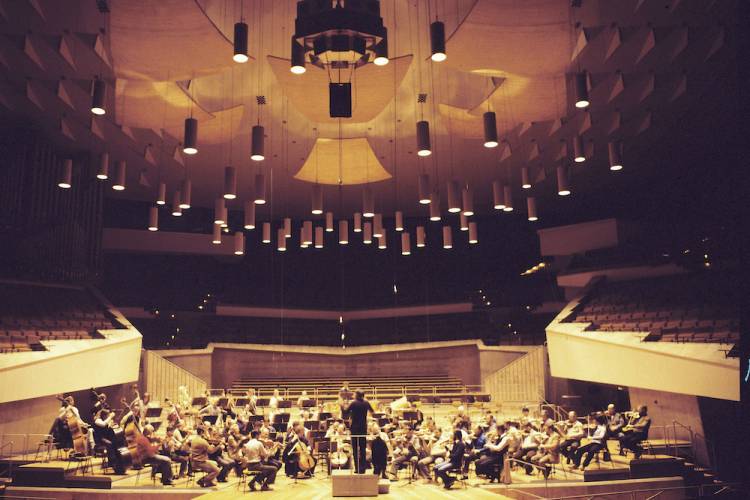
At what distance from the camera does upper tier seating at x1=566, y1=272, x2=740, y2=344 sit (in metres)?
13.2

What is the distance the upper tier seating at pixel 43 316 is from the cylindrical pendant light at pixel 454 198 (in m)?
9.46

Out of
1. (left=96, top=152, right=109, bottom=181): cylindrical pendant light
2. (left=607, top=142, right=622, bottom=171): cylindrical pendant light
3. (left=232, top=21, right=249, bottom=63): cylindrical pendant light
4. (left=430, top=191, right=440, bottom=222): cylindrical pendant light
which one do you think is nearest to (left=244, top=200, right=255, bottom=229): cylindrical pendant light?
(left=96, top=152, right=109, bottom=181): cylindrical pendant light

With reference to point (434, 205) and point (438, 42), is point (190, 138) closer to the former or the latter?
point (438, 42)

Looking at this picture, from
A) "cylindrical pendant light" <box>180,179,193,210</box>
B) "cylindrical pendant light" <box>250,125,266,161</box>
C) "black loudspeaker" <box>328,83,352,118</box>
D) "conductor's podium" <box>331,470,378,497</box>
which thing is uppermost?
"cylindrical pendant light" <box>180,179,193,210</box>

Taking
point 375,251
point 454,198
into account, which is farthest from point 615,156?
point 375,251

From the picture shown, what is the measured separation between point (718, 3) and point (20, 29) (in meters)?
11.4

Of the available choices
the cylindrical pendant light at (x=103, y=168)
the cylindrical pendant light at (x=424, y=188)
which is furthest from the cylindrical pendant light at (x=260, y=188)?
the cylindrical pendant light at (x=103, y=168)

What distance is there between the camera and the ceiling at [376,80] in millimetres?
9562

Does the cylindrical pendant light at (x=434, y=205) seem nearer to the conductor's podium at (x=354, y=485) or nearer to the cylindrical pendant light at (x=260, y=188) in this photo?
the cylindrical pendant light at (x=260, y=188)

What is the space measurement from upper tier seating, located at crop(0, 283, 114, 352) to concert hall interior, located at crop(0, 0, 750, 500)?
9cm

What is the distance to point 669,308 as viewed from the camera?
1554 cm

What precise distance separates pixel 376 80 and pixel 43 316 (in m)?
10.2

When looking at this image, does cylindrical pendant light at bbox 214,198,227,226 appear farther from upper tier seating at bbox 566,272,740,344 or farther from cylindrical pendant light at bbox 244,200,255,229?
upper tier seating at bbox 566,272,740,344

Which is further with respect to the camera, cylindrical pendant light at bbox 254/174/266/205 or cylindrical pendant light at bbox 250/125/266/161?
cylindrical pendant light at bbox 254/174/266/205
